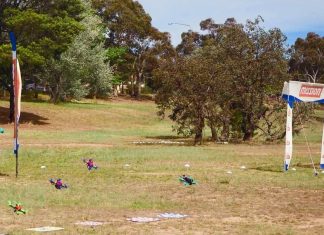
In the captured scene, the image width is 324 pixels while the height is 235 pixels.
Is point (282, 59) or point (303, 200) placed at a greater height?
point (282, 59)

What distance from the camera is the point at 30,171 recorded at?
18.0m

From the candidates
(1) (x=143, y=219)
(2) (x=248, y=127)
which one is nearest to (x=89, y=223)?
(1) (x=143, y=219)

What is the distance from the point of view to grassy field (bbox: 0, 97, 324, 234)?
966cm

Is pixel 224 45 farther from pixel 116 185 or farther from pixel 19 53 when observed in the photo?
pixel 116 185

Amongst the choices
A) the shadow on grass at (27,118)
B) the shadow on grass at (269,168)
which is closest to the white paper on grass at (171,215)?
the shadow on grass at (269,168)

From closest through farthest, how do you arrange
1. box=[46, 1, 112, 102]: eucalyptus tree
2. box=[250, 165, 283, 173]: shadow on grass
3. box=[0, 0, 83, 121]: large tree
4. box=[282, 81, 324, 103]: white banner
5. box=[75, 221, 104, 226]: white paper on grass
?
box=[75, 221, 104, 226]: white paper on grass < box=[282, 81, 324, 103]: white banner < box=[250, 165, 283, 173]: shadow on grass < box=[0, 0, 83, 121]: large tree < box=[46, 1, 112, 102]: eucalyptus tree

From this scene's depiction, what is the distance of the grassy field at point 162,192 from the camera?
9664 millimetres

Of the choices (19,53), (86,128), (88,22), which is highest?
(88,22)

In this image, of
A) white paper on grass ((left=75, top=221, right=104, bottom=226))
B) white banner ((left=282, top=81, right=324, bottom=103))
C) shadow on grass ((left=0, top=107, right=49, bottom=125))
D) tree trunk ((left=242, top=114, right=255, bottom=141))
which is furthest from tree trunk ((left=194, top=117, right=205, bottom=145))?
white paper on grass ((left=75, top=221, right=104, bottom=226))

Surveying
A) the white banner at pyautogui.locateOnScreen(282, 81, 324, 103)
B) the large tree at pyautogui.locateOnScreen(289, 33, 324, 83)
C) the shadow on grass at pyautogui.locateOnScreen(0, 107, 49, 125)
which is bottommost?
the shadow on grass at pyautogui.locateOnScreen(0, 107, 49, 125)

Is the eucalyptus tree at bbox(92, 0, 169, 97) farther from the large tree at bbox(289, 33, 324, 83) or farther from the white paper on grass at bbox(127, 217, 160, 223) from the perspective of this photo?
the white paper on grass at bbox(127, 217, 160, 223)

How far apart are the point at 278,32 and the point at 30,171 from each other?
22847 mm

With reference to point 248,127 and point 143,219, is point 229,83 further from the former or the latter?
point 143,219

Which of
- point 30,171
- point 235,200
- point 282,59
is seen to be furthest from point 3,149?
point 282,59
